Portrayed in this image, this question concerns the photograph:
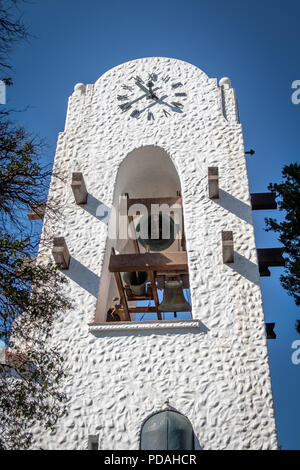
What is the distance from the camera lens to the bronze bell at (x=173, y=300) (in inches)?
318

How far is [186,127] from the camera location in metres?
9.65

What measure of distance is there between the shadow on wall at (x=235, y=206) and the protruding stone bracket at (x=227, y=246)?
0.85 meters

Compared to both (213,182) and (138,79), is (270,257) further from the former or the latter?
(138,79)

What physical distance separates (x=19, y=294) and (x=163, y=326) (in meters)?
2.74

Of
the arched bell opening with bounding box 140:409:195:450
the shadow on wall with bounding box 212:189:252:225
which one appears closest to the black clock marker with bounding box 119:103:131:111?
the shadow on wall with bounding box 212:189:252:225

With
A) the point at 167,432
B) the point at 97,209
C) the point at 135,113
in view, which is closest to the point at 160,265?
the point at 97,209

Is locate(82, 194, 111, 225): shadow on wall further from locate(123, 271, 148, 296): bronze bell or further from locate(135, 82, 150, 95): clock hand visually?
locate(135, 82, 150, 95): clock hand

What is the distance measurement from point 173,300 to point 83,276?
165 cm

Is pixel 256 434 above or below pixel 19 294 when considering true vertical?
below

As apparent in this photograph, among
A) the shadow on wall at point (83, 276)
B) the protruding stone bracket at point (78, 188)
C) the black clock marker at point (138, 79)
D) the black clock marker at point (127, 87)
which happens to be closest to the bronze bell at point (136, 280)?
the shadow on wall at point (83, 276)

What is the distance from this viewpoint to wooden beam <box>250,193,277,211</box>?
930cm

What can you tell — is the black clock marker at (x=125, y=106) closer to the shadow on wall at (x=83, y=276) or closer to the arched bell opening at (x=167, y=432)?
the shadow on wall at (x=83, y=276)
